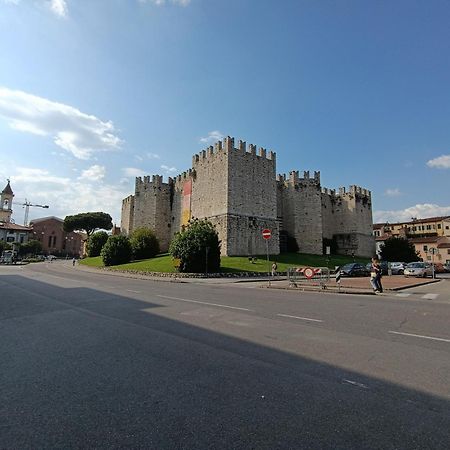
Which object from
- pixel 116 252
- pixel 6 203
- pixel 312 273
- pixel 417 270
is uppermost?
pixel 6 203

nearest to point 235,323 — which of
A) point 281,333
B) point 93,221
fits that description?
point 281,333

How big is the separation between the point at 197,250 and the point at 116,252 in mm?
17777

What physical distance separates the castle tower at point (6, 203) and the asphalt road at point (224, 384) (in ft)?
384

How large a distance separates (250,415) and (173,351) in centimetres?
247

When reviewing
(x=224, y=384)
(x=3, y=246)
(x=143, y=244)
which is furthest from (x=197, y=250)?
(x=3, y=246)

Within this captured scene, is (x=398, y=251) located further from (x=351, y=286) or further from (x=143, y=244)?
(x=143, y=244)

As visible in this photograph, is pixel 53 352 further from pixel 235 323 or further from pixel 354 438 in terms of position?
pixel 354 438

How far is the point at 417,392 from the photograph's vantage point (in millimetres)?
3764

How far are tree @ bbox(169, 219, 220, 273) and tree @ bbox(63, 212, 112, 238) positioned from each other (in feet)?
202

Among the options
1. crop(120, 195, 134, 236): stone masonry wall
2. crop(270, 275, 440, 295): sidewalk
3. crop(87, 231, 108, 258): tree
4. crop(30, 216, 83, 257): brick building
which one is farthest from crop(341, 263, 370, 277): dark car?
crop(30, 216, 83, 257): brick building

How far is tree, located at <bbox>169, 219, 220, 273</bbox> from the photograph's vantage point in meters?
29.7

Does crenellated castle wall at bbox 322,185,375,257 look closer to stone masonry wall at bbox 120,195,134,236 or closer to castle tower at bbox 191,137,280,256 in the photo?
castle tower at bbox 191,137,280,256

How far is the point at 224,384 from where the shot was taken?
3.98 metres

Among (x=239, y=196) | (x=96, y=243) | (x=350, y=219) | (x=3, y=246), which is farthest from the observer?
(x=3, y=246)
